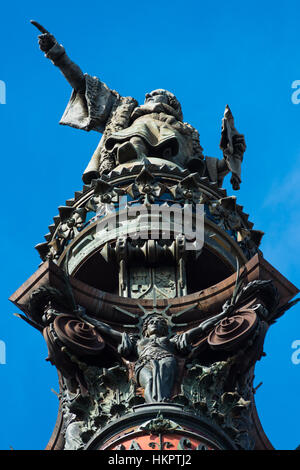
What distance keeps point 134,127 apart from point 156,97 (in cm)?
393

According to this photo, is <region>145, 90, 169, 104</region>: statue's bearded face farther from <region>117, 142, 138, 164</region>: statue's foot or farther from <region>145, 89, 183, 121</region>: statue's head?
<region>117, 142, 138, 164</region>: statue's foot

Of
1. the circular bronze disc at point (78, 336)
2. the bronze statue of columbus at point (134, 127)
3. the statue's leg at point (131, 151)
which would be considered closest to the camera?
the circular bronze disc at point (78, 336)

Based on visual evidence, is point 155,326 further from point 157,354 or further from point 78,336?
point 78,336

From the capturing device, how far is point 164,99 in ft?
155

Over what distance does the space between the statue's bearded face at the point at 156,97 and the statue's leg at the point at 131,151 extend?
5.14 metres

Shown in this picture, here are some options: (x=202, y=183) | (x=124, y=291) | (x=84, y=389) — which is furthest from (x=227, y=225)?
(x=84, y=389)

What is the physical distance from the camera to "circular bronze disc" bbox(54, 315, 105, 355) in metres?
30.2

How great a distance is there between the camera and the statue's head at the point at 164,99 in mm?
46844

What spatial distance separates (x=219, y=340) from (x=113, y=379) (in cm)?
280

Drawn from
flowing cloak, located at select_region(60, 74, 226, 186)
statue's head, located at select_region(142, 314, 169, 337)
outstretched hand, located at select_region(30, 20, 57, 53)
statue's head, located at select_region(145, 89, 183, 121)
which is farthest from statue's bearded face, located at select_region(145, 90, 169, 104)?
statue's head, located at select_region(142, 314, 169, 337)

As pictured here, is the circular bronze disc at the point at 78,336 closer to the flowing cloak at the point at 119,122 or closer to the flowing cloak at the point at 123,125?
the flowing cloak at the point at 123,125

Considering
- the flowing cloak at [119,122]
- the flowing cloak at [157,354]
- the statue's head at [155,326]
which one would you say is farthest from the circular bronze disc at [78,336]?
the flowing cloak at [119,122]

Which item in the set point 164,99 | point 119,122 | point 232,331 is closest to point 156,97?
point 164,99
